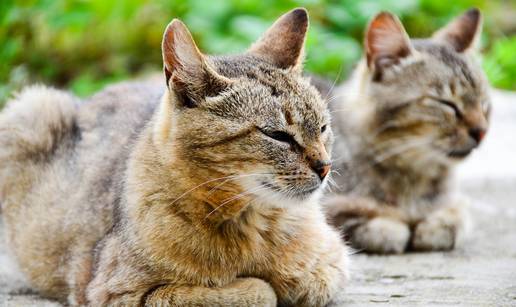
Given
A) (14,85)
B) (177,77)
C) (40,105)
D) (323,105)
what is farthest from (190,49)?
(14,85)

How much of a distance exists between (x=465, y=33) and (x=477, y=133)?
0.86 meters

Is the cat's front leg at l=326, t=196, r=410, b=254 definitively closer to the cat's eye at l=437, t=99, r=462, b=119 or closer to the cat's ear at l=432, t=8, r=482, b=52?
the cat's eye at l=437, t=99, r=462, b=119

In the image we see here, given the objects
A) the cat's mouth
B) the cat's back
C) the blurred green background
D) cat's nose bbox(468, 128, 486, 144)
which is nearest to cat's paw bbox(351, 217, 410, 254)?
cat's nose bbox(468, 128, 486, 144)

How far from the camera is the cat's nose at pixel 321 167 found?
3.66 metres

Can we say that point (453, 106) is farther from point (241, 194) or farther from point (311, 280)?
point (241, 194)

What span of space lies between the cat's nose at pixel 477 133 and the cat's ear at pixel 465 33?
2.28ft

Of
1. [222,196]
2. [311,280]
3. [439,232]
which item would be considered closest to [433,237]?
[439,232]

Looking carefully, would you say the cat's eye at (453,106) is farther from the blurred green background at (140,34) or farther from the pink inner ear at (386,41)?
the blurred green background at (140,34)

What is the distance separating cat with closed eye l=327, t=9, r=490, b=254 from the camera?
5.60 meters

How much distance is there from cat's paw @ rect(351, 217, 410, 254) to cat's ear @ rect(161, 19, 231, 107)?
202 centimetres

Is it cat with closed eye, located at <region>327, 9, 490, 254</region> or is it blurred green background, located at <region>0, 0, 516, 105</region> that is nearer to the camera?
cat with closed eye, located at <region>327, 9, 490, 254</region>

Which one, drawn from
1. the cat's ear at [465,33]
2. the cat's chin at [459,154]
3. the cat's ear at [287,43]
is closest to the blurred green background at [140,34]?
the cat's ear at [465,33]

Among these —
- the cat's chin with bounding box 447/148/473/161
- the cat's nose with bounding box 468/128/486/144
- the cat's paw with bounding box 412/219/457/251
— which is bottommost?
the cat's paw with bounding box 412/219/457/251

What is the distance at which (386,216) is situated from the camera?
5648mm
